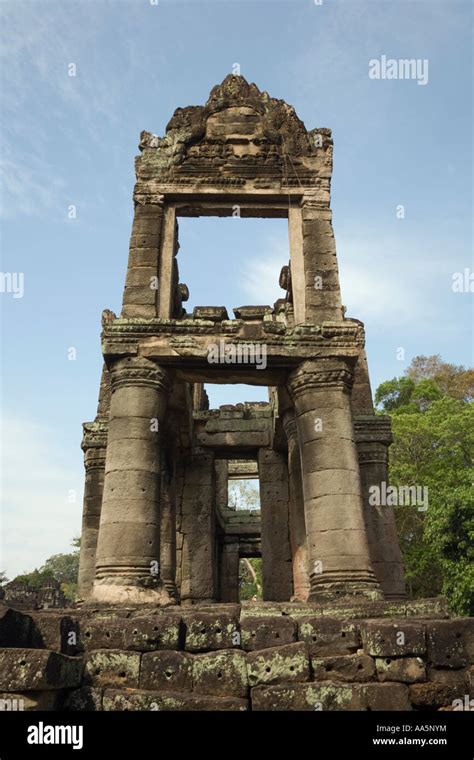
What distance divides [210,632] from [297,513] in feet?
23.6

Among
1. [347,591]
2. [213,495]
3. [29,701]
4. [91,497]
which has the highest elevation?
[213,495]

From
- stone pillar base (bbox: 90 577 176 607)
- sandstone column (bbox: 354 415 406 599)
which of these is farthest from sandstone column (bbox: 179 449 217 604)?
stone pillar base (bbox: 90 577 176 607)

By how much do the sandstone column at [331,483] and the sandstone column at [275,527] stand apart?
5.29 metres

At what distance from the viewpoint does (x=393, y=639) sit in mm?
4578

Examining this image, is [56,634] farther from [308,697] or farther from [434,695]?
[434,695]

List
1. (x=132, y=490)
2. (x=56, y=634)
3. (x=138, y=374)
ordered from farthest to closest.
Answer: (x=138, y=374)
(x=132, y=490)
(x=56, y=634)

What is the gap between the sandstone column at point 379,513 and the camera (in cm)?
1134

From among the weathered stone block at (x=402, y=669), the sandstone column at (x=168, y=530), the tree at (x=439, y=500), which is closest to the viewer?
the weathered stone block at (x=402, y=669)

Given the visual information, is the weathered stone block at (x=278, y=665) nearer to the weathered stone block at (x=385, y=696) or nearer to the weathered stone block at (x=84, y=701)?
the weathered stone block at (x=385, y=696)

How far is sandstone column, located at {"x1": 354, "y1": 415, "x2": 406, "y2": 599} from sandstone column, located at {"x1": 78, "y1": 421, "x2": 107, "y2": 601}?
5.45 meters

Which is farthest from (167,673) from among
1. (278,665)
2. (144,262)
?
(144,262)

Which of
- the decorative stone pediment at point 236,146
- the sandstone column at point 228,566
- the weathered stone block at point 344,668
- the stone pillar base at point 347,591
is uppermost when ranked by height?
the decorative stone pediment at point 236,146

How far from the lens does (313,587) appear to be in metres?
8.30

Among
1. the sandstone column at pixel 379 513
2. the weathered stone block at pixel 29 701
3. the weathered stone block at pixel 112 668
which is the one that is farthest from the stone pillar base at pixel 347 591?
the weathered stone block at pixel 29 701
